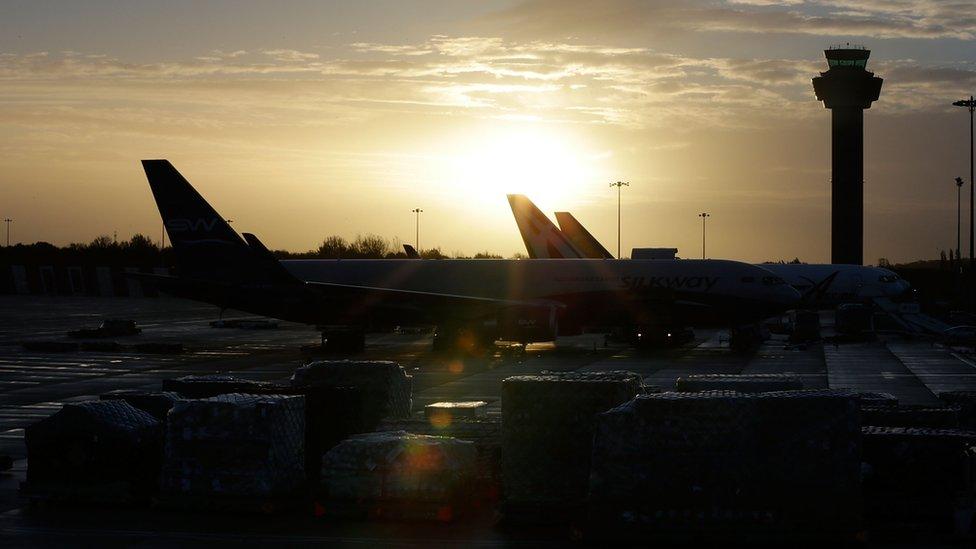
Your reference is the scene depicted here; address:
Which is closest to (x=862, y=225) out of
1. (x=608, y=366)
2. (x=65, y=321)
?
(x=65, y=321)

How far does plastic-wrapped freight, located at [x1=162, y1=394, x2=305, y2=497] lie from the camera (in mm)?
16938

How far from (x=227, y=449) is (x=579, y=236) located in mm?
68003

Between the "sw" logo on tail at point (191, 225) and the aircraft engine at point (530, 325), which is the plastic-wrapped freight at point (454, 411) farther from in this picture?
the "sw" logo on tail at point (191, 225)

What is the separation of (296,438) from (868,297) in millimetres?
66652

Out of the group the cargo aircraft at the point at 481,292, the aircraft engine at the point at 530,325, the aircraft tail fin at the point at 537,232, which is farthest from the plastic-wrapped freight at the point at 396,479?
the aircraft tail fin at the point at 537,232

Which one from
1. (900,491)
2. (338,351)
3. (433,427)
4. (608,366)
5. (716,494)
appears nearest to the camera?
(716,494)

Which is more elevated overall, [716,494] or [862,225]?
[862,225]

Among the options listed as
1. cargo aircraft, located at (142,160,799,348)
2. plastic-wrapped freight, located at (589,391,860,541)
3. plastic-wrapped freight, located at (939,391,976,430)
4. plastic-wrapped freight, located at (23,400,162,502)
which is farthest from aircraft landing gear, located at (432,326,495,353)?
plastic-wrapped freight, located at (589,391,860,541)

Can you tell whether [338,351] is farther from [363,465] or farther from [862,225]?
[862,225]

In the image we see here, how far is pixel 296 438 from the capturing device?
58.3 feet

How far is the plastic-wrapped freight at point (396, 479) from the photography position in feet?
54.0

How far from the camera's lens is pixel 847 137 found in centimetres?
15125

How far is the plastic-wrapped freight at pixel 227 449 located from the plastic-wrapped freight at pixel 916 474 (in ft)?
27.8

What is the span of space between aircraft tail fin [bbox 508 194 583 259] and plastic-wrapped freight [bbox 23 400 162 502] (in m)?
58.9
